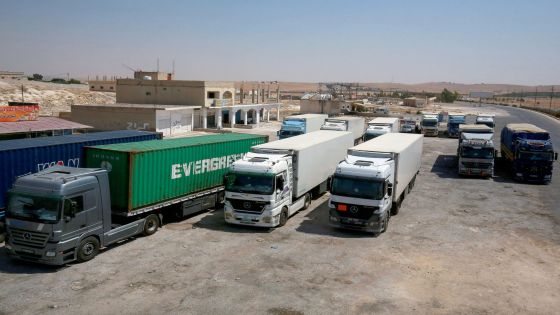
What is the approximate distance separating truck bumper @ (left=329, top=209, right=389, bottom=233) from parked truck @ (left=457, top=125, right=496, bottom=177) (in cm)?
1428

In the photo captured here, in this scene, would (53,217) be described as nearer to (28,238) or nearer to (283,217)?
(28,238)

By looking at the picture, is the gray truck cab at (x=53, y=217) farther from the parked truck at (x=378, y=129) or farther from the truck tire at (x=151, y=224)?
the parked truck at (x=378, y=129)

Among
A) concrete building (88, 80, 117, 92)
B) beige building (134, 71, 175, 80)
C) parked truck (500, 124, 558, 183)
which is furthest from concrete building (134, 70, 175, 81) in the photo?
parked truck (500, 124, 558, 183)

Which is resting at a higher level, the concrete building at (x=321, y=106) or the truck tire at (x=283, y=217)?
the concrete building at (x=321, y=106)

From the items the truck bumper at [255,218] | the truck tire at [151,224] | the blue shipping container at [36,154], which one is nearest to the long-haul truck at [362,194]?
the truck bumper at [255,218]

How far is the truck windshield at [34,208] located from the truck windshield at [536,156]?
26331 mm

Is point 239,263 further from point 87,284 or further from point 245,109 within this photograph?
point 245,109

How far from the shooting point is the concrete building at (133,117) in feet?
160

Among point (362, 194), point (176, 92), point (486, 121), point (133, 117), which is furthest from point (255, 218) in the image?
point (176, 92)

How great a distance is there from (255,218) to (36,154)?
854 cm

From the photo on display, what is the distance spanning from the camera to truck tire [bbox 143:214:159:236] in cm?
1755

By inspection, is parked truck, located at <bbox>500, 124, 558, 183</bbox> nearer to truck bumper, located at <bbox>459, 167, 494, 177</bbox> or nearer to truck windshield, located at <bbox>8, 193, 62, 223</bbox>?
truck bumper, located at <bbox>459, 167, 494, 177</bbox>

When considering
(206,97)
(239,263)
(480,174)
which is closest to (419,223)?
(239,263)

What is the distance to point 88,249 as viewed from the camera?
48.8 ft
